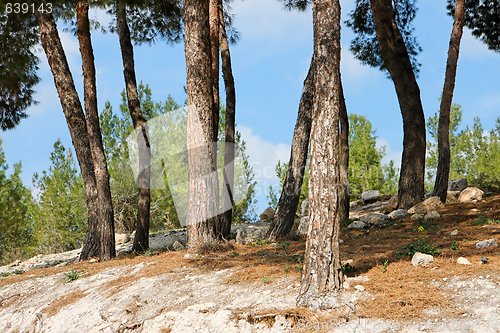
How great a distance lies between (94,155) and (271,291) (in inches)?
272

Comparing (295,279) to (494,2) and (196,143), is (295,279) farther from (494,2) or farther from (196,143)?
(494,2)

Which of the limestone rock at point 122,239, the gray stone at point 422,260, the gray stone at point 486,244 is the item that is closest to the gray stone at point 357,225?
the gray stone at point 486,244

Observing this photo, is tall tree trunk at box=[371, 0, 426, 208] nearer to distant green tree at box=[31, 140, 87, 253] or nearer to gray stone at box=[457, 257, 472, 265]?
gray stone at box=[457, 257, 472, 265]

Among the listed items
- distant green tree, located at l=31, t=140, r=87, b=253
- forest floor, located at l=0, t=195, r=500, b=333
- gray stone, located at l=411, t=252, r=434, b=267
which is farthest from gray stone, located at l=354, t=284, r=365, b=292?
distant green tree, located at l=31, t=140, r=87, b=253

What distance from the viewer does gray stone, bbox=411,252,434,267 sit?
7.41 metres

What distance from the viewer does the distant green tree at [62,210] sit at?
27.5 m

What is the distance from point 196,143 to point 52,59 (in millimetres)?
5132

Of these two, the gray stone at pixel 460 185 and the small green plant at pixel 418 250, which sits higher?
the gray stone at pixel 460 185

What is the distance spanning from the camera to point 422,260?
742 cm

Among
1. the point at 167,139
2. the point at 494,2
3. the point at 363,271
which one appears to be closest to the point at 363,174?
the point at 167,139

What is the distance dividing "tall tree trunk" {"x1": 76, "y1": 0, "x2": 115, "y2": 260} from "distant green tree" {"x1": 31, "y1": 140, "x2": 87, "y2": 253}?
14.9 metres

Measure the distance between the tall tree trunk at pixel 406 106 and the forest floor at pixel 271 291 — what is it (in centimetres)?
289

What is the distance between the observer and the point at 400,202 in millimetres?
14523

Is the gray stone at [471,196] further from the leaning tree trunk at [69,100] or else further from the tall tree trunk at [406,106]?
the leaning tree trunk at [69,100]
